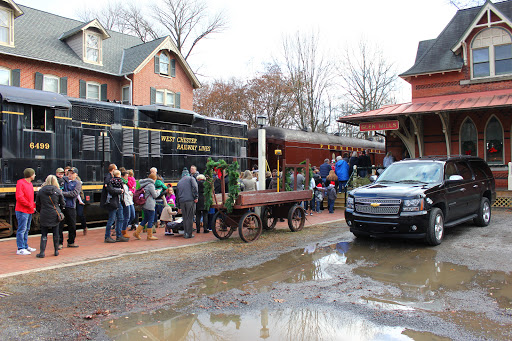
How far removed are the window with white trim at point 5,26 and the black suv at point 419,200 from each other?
62.9 ft

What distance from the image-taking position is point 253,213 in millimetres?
9789

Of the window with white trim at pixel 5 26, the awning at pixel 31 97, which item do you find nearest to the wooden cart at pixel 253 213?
the awning at pixel 31 97

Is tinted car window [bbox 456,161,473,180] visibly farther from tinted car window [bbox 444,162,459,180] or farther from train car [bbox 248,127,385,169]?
train car [bbox 248,127,385,169]

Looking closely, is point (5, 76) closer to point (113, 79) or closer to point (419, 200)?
point (113, 79)

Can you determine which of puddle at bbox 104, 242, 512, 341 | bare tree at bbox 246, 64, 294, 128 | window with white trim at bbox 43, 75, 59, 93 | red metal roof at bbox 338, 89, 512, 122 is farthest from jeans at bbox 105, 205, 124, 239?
bare tree at bbox 246, 64, 294, 128

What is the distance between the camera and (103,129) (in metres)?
12.9

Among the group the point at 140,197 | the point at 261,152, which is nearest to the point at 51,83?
the point at 140,197

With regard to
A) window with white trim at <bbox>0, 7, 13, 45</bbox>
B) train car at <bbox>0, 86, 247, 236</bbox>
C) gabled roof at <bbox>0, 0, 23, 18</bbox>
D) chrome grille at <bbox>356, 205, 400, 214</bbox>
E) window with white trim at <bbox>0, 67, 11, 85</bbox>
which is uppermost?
gabled roof at <bbox>0, 0, 23, 18</bbox>

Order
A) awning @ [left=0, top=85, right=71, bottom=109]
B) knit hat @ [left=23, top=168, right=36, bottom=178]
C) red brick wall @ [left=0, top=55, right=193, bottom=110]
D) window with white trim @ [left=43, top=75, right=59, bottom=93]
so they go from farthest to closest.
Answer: window with white trim @ [left=43, top=75, right=59, bottom=93], red brick wall @ [left=0, top=55, right=193, bottom=110], awning @ [left=0, top=85, right=71, bottom=109], knit hat @ [left=23, top=168, right=36, bottom=178]

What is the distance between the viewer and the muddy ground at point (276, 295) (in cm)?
450

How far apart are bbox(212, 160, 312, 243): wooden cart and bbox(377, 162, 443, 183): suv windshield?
2433 mm

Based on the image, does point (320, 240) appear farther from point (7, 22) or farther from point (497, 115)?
point (7, 22)

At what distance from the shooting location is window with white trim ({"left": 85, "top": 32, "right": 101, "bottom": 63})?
2328 centimetres

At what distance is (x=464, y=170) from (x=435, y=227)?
8.91ft
